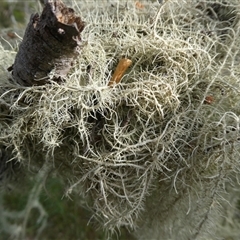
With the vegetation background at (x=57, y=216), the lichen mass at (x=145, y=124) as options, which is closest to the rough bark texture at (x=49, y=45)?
the lichen mass at (x=145, y=124)

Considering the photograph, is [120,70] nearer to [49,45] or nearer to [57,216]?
[49,45]

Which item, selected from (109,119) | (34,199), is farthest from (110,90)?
(34,199)

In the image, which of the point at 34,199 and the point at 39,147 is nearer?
the point at 39,147

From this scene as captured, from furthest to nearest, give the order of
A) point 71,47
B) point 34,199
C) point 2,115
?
point 34,199 → point 2,115 → point 71,47

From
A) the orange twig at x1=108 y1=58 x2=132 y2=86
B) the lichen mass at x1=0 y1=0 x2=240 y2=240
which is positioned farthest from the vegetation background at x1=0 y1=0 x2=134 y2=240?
the orange twig at x1=108 y1=58 x2=132 y2=86

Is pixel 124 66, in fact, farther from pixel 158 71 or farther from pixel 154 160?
pixel 154 160

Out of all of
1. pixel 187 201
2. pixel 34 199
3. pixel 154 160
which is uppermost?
pixel 154 160

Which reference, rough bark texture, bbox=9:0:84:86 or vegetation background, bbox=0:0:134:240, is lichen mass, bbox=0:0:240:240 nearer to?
rough bark texture, bbox=9:0:84:86

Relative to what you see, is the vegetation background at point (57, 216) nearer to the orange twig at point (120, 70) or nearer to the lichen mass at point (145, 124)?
the lichen mass at point (145, 124)
